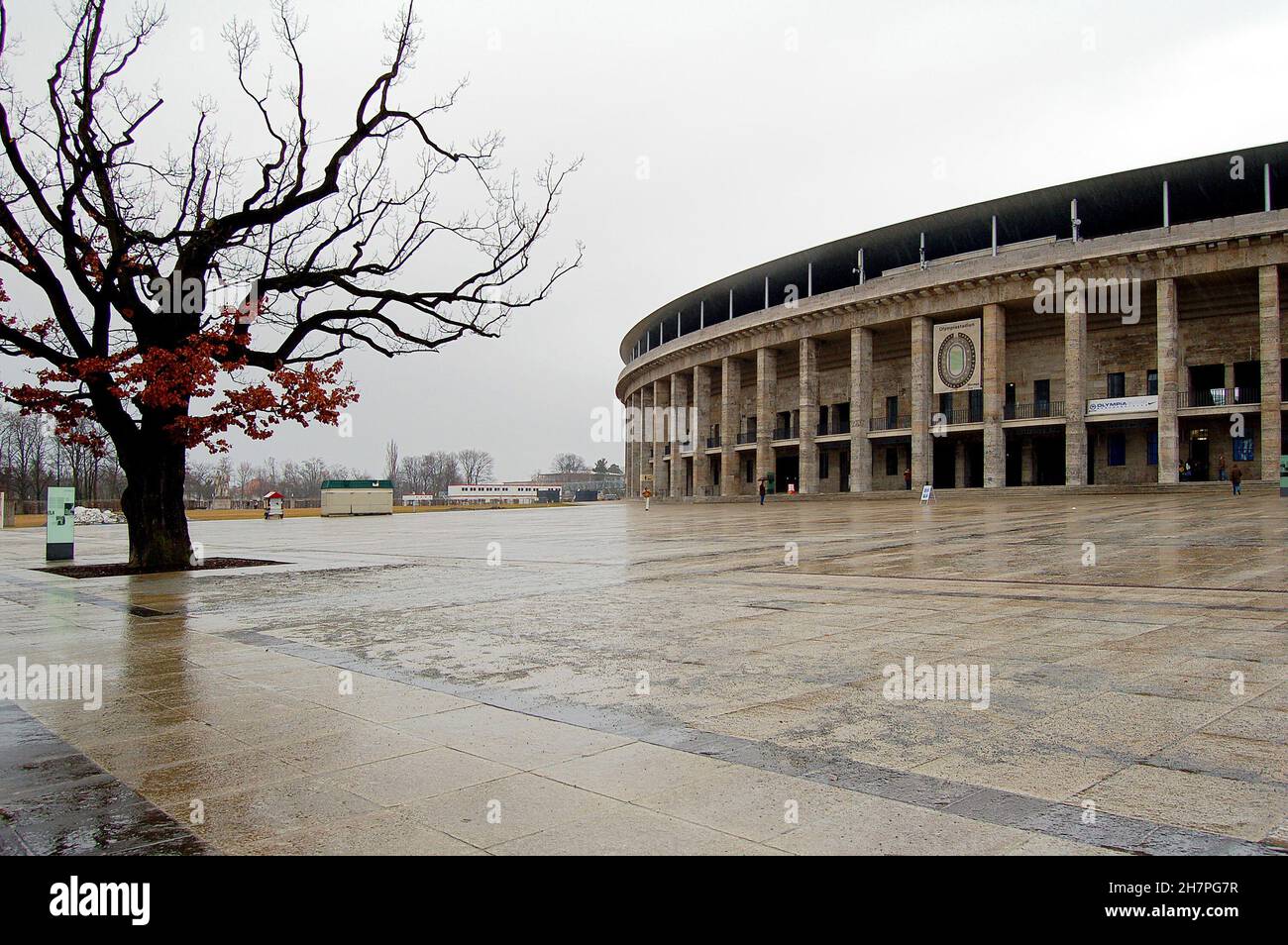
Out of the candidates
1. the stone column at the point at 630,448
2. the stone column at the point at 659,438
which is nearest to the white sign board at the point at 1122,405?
the stone column at the point at 659,438

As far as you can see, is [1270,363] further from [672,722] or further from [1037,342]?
[672,722]

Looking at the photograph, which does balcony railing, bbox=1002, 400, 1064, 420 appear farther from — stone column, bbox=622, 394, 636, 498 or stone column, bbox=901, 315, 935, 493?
stone column, bbox=622, 394, 636, 498

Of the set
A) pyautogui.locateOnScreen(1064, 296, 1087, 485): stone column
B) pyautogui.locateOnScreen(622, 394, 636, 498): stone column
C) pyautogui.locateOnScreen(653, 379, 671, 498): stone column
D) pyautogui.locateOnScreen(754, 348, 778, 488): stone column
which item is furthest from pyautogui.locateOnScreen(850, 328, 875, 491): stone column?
pyautogui.locateOnScreen(622, 394, 636, 498): stone column

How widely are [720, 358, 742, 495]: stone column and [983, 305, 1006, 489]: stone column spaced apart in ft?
69.8

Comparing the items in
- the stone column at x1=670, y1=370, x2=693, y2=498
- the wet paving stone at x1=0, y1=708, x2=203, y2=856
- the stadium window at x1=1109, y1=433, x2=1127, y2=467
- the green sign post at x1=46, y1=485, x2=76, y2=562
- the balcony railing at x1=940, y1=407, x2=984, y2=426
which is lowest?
the wet paving stone at x1=0, y1=708, x2=203, y2=856

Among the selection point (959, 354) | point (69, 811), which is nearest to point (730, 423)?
point (959, 354)

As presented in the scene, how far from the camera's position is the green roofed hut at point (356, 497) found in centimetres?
5616

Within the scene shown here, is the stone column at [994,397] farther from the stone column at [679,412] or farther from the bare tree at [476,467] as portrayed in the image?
the bare tree at [476,467]

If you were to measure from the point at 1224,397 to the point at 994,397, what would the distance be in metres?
11.5

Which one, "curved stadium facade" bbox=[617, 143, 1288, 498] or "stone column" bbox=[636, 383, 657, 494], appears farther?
"stone column" bbox=[636, 383, 657, 494]

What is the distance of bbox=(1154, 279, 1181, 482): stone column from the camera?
147 feet

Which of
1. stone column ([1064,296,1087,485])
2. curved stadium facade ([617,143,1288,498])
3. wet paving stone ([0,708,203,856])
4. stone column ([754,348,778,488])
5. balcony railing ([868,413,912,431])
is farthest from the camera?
stone column ([754,348,778,488])

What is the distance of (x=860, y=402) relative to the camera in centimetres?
5666

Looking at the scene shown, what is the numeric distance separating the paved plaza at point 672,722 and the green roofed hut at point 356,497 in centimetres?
4636
